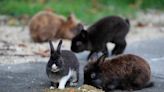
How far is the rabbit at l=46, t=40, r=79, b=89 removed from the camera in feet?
24.7

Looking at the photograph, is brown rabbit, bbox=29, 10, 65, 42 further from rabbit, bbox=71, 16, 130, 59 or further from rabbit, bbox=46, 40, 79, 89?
rabbit, bbox=46, 40, 79, 89

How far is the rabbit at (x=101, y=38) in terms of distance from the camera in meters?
10.8

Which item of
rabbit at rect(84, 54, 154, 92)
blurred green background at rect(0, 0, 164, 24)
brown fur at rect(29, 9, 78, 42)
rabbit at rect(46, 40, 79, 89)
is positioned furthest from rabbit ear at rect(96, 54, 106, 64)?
blurred green background at rect(0, 0, 164, 24)

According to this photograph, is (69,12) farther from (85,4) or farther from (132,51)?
(132,51)

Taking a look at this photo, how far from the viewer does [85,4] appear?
17.0 m

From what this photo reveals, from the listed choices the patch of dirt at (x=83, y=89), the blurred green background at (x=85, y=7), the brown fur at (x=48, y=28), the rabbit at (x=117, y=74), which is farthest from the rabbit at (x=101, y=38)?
the blurred green background at (x=85, y=7)

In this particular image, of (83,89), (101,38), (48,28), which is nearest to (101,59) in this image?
(83,89)

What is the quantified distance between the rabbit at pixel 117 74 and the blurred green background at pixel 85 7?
6.53 m

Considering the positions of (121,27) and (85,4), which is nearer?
(121,27)

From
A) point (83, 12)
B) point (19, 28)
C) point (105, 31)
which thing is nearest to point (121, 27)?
point (105, 31)

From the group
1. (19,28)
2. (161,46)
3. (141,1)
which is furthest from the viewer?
(141,1)

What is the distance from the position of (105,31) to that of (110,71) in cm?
290

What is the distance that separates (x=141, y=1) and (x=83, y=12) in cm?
251

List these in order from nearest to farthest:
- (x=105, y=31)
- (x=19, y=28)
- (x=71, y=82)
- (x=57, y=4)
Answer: (x=71, y=82) < (x=105, y=31) < (x=19, y=28) < (x=57, y=4)
